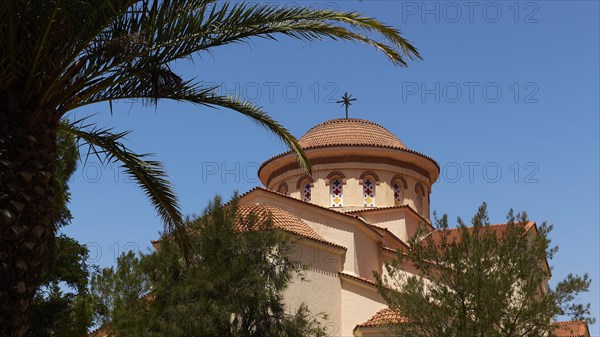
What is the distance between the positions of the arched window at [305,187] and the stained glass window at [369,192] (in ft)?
6.74

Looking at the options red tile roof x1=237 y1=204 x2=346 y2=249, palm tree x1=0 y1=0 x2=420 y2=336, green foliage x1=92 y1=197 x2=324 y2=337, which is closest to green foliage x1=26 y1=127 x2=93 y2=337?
green foliage x1=92 y1=197 x2=324 y2=337

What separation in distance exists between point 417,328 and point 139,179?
7384 mm

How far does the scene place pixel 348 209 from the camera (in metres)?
28.1

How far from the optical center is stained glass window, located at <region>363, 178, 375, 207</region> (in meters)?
28.4

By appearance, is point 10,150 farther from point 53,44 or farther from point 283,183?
point 283,183

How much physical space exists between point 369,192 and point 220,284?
1265 cm

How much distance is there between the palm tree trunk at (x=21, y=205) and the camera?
7.16m

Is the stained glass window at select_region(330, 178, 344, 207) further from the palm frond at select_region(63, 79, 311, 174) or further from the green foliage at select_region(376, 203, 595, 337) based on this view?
the palm frond at select_region(63, 79, 311, 174)

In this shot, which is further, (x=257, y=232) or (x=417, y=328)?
(x=257, y=232)

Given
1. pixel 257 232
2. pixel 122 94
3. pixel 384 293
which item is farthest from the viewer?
pixel 257 232

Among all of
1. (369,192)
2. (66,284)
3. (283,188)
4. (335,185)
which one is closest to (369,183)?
(369,192)

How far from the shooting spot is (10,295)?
7.17 metres

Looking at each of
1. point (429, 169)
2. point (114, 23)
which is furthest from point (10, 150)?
point (429, 169)

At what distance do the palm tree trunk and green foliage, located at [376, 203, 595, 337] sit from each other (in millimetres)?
8943
